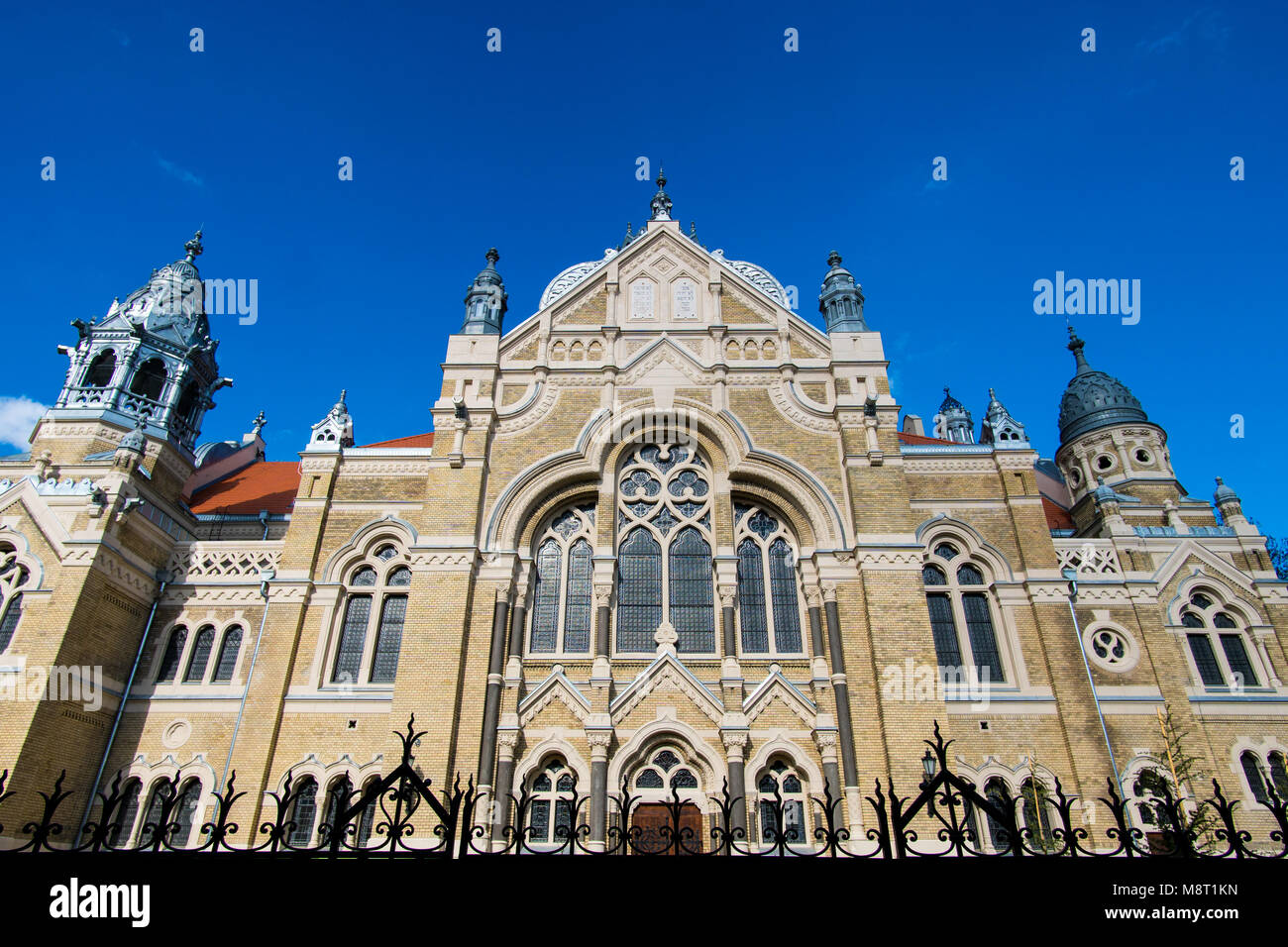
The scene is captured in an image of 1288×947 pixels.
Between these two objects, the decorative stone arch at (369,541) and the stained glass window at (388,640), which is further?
the decorative stone arch at (369,541)

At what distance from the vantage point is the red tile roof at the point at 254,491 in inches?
888

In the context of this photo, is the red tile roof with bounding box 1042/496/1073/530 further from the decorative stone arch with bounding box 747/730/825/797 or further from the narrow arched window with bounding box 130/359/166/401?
the narrow arched window with bounding box 130/359/166/401

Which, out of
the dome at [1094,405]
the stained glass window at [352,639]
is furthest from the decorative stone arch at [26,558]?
the dome at [1094,405]

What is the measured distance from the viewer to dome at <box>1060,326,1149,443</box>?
82.7 feet

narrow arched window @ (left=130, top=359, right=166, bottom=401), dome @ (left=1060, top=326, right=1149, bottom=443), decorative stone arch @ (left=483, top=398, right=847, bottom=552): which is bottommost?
decorative stone arch @ (left=483, top=398, right=847, bottom=552)

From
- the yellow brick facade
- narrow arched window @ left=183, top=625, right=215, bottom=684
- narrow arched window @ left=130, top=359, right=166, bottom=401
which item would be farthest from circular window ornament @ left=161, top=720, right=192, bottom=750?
narrow arched window @ left=130, top=359, right=166, bottom=401

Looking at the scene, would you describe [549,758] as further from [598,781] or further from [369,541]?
[369,541]

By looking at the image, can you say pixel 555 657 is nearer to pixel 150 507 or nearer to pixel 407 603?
pixel 407 603

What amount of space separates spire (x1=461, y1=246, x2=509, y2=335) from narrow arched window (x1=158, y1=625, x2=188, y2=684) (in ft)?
32.0

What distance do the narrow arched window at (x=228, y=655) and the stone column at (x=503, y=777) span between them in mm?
6806

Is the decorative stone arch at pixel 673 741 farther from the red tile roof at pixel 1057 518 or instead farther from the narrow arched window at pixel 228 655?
the red tile roof at pixel 1057 518

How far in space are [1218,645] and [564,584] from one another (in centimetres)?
1577
